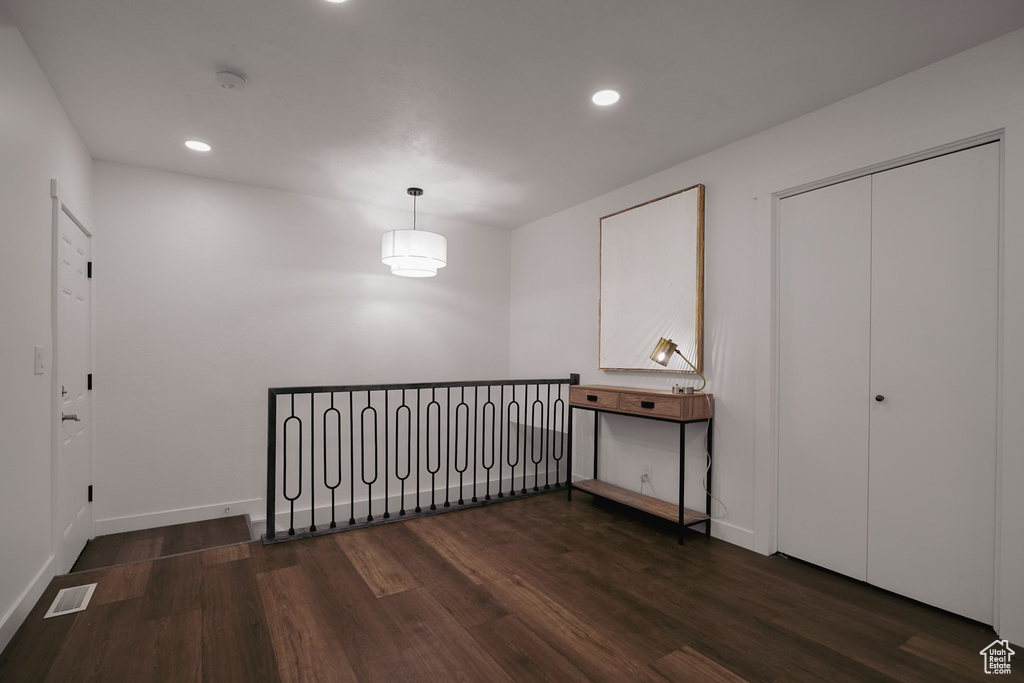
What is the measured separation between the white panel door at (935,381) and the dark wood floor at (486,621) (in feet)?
0.77

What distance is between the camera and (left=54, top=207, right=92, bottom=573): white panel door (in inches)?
107

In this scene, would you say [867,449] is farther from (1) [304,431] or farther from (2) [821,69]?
(1) [304,431]

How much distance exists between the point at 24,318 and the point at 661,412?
3.31 meters

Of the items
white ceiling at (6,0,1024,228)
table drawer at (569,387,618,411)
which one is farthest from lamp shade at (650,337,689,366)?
white ceiling at (6,0,1024,228)

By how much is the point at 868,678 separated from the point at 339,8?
3216 millimetres

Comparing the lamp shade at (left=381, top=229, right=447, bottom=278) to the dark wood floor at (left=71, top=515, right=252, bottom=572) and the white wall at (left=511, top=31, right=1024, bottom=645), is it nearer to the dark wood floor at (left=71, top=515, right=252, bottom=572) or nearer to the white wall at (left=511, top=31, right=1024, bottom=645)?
the white wall at (left=511, top=31, right=1024, bottom=645)

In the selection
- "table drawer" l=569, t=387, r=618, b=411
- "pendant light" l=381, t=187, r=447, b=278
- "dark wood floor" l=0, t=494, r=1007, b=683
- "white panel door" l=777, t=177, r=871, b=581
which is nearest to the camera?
"dark wood floor" l=0, t=494, r=1007, b=683

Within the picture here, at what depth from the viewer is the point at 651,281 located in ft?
12.2

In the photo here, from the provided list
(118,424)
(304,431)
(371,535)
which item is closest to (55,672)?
(371,535)

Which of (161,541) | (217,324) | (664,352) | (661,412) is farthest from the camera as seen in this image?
(217,324)

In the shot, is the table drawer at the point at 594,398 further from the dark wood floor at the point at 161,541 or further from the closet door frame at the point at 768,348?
the dark wood floor at the point at 161,541

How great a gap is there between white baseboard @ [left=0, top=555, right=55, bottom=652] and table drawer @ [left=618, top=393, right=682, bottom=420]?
3.23 metres

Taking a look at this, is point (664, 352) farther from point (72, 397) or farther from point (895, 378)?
point (72, 397)

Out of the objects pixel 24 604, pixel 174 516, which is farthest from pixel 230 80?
pixel 174 516
